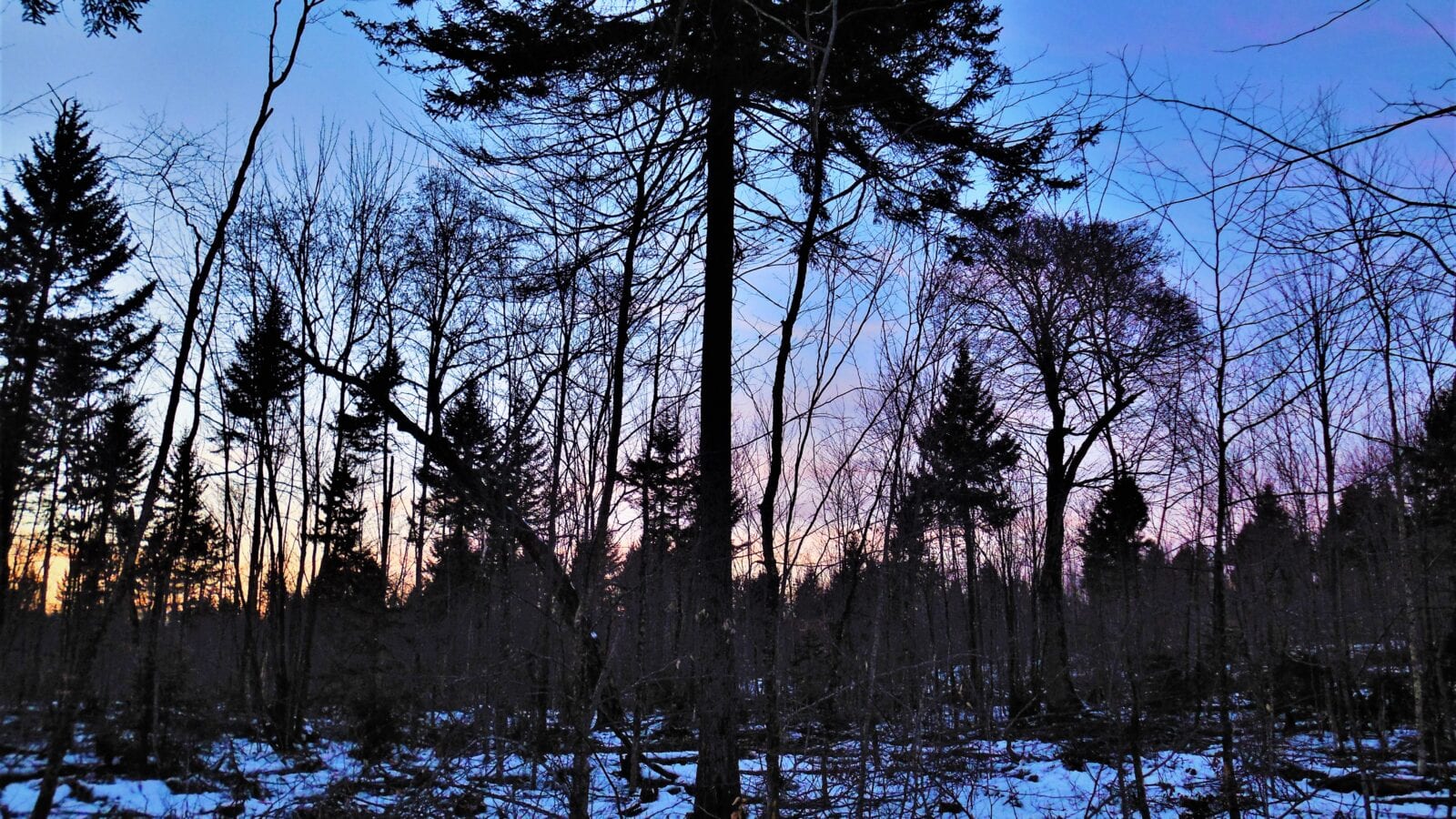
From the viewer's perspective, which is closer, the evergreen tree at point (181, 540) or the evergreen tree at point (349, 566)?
the evergreen tree at point (181, 540)

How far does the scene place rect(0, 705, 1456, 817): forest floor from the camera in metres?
4.68

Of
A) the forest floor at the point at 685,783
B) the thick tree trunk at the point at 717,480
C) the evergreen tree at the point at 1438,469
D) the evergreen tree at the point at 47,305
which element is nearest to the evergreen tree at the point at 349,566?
the forest floor at the point at 685,783

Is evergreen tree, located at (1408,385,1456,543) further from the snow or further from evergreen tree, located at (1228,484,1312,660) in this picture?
the snow

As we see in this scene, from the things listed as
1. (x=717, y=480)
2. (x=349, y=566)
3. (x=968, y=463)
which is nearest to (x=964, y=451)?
(x=968, y=463)

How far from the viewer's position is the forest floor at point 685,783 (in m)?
4.68

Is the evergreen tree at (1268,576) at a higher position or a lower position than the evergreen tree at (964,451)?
lower

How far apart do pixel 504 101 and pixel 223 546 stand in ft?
54.6

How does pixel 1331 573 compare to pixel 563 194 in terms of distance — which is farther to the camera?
pixel 1331 573

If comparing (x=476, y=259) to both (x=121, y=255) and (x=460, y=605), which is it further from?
(x=460, y=605)

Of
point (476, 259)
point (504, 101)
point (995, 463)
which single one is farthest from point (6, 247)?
point (995, 463)

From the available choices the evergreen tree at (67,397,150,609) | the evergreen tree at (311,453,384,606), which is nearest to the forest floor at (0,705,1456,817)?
the evergreen tree at (67,397,150,609)

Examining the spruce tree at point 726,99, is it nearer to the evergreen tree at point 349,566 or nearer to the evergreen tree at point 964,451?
the evergreen tree at point 964,451

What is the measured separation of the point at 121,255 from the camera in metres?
7.96

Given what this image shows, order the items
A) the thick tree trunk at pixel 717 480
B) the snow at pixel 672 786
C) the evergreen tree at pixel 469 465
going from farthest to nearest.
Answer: the evergreen tree at pixel 469 465 < the thick tree trunk at pixel 717 480 < the snow at pixel 672 786
